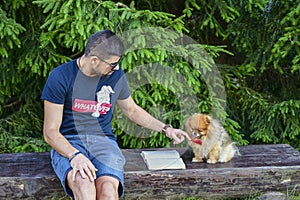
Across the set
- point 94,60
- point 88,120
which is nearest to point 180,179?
point 88,120

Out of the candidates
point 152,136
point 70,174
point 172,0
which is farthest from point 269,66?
point 70,174

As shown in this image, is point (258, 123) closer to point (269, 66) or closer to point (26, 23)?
point (269, 66)

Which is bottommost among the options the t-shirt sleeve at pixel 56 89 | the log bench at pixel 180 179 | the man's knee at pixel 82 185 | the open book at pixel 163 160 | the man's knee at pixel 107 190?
the log bench at pixel 180 179

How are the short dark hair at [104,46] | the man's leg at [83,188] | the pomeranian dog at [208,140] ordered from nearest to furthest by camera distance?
the man's leg at [83,188] < the short dark hair at [104,46] < the pomeranian dog at [208,140]

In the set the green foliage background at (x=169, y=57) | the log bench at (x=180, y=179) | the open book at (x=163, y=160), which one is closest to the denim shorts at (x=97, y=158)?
the log bench at (x=180, y=179)

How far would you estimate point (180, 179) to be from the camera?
117 inches

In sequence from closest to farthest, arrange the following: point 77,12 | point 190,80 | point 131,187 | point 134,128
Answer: point 131,187
point 77,12
point 190,80
point 134,128

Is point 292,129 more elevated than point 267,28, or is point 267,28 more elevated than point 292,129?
point 267,28

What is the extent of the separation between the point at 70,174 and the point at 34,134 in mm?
1901

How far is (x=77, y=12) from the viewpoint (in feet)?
11.5

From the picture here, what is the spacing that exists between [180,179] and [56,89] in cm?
96

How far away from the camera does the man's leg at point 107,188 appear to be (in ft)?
8.04

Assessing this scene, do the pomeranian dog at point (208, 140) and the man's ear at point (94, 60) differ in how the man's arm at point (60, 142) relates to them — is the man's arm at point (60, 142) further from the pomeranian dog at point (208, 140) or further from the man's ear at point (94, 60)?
the pomeranian dog at point (208, 140)

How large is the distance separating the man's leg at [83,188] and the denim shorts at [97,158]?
98 millimetres
